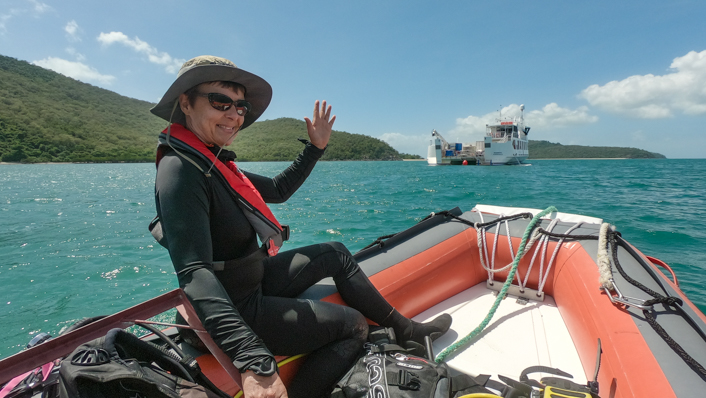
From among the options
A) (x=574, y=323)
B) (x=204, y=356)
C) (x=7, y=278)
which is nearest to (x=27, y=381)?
(x=204, y=356)

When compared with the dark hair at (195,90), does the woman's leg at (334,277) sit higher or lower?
lower

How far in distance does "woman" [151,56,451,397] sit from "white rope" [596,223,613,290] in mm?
1090

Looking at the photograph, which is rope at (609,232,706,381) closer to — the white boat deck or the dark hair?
the white boat deck

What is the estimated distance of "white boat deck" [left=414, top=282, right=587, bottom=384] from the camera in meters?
1.73

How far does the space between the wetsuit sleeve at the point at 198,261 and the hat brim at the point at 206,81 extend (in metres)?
0.28

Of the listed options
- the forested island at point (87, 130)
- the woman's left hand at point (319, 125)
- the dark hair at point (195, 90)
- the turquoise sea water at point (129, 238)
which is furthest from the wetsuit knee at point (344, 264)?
the forested island at point (87, 130)

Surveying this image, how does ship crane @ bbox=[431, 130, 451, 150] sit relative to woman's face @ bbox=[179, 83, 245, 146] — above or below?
above

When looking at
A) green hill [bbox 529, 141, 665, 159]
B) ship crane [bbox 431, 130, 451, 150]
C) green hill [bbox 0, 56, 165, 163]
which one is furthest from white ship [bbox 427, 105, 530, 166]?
green hill [bbox 529, 141, 665, 159]

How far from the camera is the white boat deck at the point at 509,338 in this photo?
173 centimetres

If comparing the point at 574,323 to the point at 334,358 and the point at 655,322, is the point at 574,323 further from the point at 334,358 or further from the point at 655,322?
the point at 334,358

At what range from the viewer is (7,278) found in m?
4.18

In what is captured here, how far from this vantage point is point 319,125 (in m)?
1.77

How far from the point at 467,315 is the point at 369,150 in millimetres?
90933

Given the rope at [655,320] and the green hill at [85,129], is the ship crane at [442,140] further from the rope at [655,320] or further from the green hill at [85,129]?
the rope at [655,320]
